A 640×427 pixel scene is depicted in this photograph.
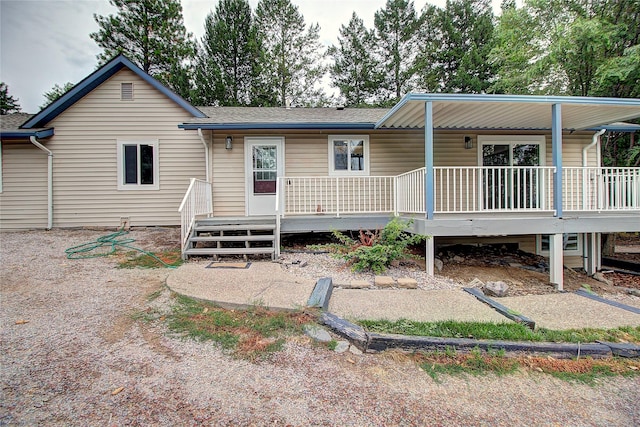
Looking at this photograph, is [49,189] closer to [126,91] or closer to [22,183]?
[22,183]

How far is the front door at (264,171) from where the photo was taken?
309 inches

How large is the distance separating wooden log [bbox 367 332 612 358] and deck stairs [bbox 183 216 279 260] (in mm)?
3387

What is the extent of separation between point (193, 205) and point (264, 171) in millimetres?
2170

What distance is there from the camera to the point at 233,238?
5809mm

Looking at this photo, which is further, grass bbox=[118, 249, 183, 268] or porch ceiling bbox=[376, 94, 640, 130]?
porch ceiling bbox=[376, 94, 640, 130]

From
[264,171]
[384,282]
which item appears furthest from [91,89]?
[384,282]

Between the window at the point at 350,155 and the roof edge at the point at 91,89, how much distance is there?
12.7ft

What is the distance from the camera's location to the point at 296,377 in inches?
89.1

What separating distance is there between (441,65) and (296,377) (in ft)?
67.0

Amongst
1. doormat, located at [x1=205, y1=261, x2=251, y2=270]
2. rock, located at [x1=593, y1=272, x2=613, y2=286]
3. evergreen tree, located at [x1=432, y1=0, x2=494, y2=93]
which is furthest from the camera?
evergreen tree, located at [x1=432, y1=0, x2=494, y2=93]

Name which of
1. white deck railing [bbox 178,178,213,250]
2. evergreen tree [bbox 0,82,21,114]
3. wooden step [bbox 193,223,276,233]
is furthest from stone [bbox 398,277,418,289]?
evergreen tree [bbox 0,82,21,114]

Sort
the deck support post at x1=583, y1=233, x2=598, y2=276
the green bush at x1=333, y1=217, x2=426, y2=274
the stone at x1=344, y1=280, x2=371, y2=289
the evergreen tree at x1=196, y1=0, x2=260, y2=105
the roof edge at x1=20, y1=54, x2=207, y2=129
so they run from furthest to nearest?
the evergreen tree at x1=196, y1=0, x2=260, y2=105
the deck support post at x1=583, y1=233, x2=598, y2=276
the roof edge at x1=20, y1=54, x2=207, y2=129
the green bush at x1=333, y1=217, x2=426, y2=274
the stone at x1=344, y1=280, x2=371, y2=289

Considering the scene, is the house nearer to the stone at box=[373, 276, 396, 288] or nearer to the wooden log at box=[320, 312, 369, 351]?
the stone at box=[373, 276, 396, 288]

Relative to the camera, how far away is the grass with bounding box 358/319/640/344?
2.80m
